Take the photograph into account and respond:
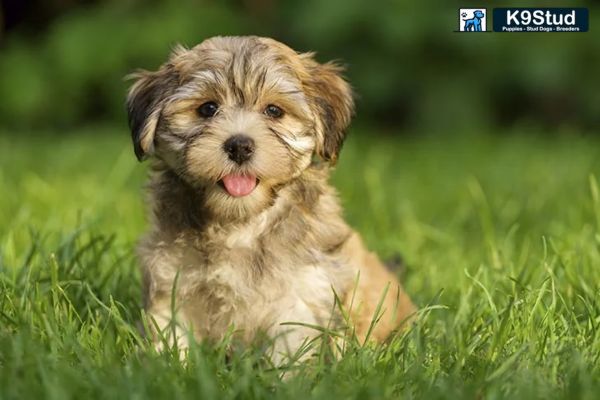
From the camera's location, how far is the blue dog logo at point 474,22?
1038 centimetres

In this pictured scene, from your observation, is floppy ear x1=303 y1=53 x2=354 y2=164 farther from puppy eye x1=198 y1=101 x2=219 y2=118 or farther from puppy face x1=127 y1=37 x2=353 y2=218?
puppy eye x1=198 y1=101 x2=219 y2=118

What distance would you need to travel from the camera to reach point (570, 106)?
1317cm

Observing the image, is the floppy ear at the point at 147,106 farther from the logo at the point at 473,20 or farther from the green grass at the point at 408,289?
the logo at the point at 473,20

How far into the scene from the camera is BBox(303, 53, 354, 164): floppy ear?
450cm

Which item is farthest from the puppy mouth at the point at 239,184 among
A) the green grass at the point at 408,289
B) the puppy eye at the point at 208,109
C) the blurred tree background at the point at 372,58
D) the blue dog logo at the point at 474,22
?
the blurred tree background at the point at 372,58

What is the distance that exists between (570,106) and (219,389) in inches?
405

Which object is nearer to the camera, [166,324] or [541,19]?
[166,324]

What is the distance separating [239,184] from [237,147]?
16 cm

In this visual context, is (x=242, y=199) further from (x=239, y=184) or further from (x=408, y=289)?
(x=408, y=289)

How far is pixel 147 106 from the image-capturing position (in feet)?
14.6

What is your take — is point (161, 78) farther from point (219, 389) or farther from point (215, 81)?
point (219, 389)

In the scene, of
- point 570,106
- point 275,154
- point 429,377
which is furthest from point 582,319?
point 570,106

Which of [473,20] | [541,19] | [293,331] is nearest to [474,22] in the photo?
[473,20]

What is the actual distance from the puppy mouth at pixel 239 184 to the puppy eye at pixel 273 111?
0.28 m
